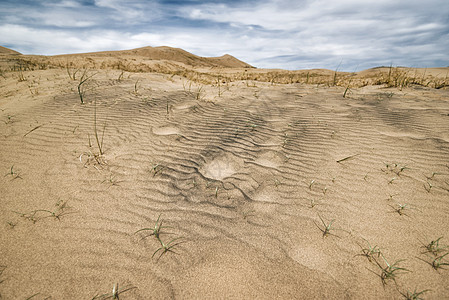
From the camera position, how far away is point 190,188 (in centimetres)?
229

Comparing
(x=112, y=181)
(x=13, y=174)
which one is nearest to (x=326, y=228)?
(x=112, y=181)

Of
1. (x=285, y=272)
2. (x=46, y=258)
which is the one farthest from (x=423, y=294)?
(x=46, y=258)

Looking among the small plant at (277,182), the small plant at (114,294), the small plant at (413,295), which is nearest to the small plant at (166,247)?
the small plant at (114,294)

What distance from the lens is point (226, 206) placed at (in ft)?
6.75

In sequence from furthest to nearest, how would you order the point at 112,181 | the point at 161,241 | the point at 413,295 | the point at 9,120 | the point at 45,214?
the point at 9,120 < the point at 112,181 < the point at 45,214 < the point at 161,241 < the point at 413,295

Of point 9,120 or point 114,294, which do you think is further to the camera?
point 9,120

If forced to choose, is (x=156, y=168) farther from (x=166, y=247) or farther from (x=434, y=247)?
(x=434, y=247)

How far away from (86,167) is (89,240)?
3.81 ft

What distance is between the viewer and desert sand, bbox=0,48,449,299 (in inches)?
55.7

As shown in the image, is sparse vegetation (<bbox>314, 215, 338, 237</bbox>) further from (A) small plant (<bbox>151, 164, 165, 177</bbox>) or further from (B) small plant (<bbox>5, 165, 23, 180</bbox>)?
(B) small plant (<bbox>5, 165, 23, 180</bbox>)

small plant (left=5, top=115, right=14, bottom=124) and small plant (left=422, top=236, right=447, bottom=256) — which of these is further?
small plant (left=5, top=115, right=14, bottom=124)

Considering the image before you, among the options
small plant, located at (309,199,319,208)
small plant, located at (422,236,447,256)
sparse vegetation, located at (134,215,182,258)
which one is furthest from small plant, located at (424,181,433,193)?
sparse vegetation, located at (134,215,182,258)

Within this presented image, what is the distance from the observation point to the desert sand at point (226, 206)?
55.7 inches

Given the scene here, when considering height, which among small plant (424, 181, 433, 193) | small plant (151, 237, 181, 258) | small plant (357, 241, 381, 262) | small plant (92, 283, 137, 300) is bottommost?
small plant (92, 283, 137, 300)
